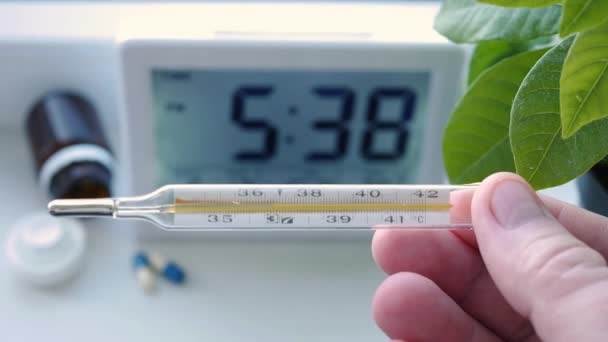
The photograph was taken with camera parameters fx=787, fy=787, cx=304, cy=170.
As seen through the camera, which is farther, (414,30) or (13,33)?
(13,33)

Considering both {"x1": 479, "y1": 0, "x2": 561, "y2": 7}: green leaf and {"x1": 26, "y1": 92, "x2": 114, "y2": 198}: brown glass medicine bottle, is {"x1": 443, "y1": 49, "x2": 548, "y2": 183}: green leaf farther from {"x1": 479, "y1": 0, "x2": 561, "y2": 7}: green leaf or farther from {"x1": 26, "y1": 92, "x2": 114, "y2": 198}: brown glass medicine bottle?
{"x1": 26, "y1": 92, "x2": 114, "y2": 198}: brown glass medicine bottle

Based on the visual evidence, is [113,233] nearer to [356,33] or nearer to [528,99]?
[356,33]

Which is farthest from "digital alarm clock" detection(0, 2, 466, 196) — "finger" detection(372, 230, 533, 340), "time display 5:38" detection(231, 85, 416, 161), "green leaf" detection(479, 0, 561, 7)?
"green leaf" detection(479, 0, 561, 7)

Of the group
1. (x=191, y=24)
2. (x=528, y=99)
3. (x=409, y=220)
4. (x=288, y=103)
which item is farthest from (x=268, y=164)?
(x=528, y=99)

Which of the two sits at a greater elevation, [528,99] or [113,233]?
[528,99]

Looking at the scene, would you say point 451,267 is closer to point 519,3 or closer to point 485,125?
point 485,125
